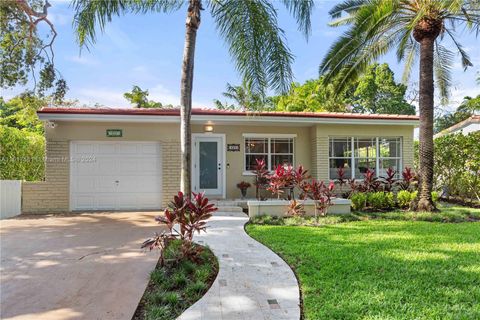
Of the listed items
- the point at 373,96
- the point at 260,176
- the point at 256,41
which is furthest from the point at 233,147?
the point at 373,96

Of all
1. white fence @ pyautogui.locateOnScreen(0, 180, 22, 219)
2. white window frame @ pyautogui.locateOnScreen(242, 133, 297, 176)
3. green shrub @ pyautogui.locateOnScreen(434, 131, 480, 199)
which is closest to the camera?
white fence @ pyautogui.locateOnScreen(0, 180, 22, 219)

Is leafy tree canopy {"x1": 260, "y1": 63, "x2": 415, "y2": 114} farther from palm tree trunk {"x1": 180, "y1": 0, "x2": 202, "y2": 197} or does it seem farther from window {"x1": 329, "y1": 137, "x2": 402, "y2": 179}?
palm tree trunk {"x1": 180, "y1": 0, "x2": 202, "y2": 197}

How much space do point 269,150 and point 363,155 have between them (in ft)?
12.9

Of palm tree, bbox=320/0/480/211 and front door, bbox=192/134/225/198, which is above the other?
palm tree, bbox=320/0/480/211

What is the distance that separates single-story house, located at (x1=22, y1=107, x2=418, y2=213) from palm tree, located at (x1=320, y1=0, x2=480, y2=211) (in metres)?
2.27

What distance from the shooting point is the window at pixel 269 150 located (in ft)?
41.3

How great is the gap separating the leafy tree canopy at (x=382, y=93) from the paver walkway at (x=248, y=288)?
25.1 metres

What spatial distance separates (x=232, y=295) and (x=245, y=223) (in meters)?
4.58

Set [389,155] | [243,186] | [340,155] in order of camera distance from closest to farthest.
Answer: [243,186]
[340,155]
[389,155]

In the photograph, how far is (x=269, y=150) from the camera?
1274 centimetres

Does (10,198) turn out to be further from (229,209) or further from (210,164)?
(229,209)

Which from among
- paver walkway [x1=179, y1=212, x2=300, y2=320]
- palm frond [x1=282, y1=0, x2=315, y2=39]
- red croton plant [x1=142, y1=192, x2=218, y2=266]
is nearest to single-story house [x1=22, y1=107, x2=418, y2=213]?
palm frond [x1=282, y1=0, x2=315, y2=39]

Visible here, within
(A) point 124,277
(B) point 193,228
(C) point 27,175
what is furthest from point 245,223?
(C) point 27,175

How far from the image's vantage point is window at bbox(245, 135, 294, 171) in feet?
41.3
